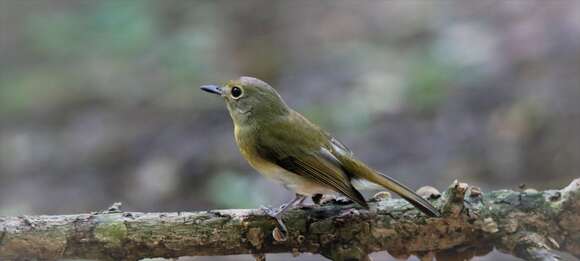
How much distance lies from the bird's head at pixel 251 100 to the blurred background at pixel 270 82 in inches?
67.7

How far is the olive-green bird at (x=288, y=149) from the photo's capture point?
149 inches

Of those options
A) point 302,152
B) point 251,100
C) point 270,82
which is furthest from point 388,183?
point 270,82

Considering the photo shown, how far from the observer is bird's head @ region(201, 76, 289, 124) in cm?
416

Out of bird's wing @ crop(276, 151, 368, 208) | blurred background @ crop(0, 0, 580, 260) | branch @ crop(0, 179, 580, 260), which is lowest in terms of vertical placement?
branch @ crop(0, 179, 580, 260)

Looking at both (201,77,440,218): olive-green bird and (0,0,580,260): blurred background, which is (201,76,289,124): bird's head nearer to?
(201,77,440,218): olive-green bird

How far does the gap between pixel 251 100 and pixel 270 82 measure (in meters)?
4.22

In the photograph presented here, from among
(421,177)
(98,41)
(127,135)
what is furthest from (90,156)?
(421,177)

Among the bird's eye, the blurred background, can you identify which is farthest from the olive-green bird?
the blurred background

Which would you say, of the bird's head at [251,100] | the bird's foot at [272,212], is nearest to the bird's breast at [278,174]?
the bird's head at [251,100]

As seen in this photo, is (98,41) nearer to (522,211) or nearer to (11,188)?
(11,188)

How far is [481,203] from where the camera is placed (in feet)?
11.8

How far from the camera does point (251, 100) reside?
4211 millimetres

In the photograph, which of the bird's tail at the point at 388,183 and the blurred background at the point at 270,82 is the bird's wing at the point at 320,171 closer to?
the bird's tail at the point at 388,183

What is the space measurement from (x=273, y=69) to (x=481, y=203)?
5341 millimetres
